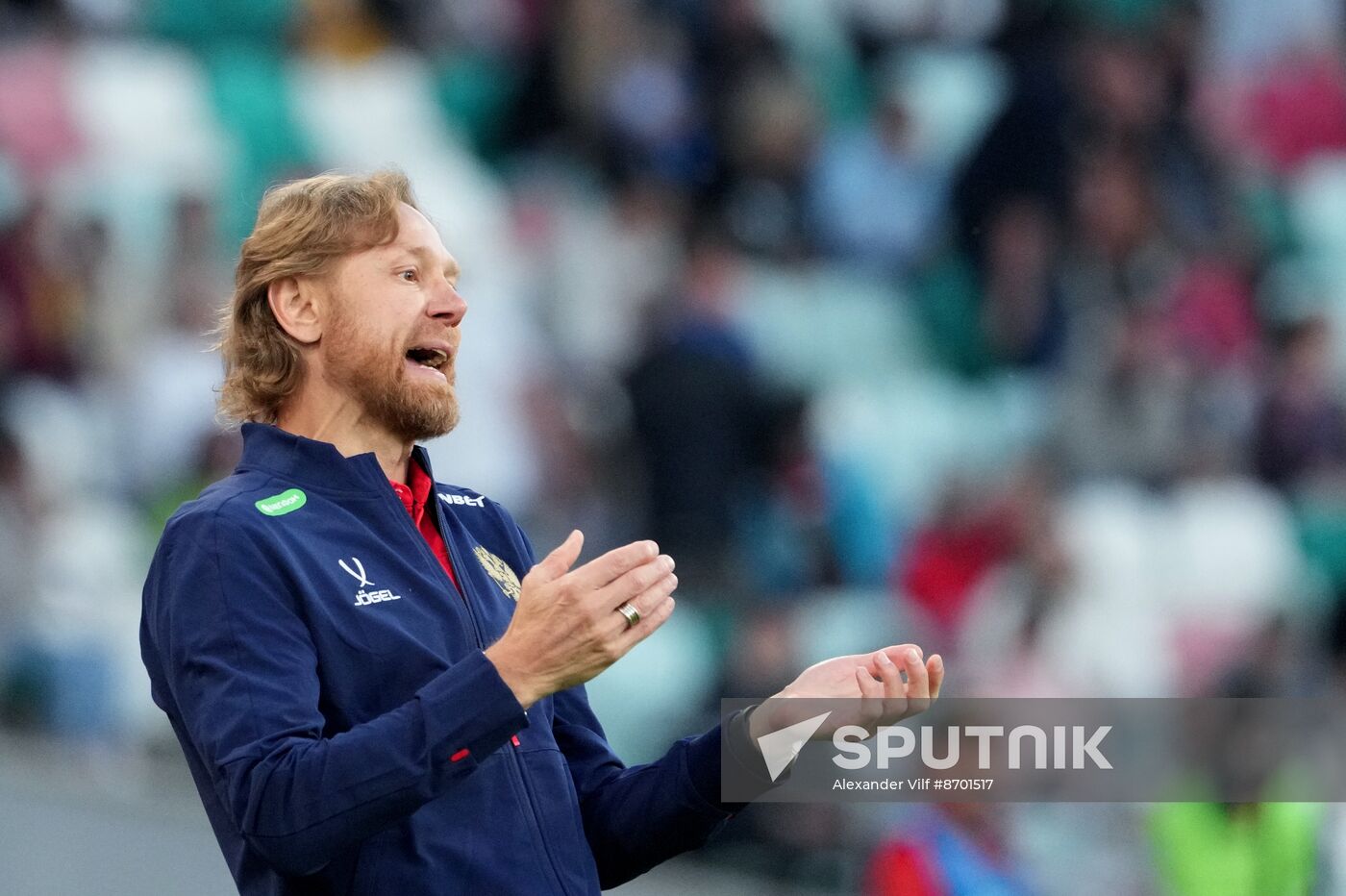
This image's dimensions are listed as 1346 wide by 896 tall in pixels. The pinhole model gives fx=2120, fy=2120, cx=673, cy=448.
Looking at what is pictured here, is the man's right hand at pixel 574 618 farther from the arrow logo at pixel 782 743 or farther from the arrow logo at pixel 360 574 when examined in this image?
the arrow logo at pixel 782 743

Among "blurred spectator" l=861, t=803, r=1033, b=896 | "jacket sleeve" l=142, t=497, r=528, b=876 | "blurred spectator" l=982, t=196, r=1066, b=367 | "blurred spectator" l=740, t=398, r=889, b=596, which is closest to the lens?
"jacket sleeve" l=142, t=497, r=528, b=876

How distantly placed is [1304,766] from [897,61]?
4911 millimetres

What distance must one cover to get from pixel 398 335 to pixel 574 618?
0.60 m

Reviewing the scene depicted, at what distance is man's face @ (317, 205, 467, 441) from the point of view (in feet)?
9.59

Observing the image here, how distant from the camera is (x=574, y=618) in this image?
2.54 m

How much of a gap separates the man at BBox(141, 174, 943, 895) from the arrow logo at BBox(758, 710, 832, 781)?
2cm

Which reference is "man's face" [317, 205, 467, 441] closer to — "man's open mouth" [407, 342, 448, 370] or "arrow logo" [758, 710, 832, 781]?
"man's open mouth" [407, 342, 448, 370]

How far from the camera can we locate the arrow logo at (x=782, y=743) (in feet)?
9.52

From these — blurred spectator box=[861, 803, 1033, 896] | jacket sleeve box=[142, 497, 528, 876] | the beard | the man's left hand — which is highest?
the beard

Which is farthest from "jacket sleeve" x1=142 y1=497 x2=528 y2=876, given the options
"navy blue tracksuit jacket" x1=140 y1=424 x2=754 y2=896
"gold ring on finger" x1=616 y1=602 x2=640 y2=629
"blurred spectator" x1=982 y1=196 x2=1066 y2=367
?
"blurred spectator" x1=982 y1=196 x2=1066 y2=367

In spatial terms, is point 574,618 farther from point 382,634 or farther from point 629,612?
point 382,634

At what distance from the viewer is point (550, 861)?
9.12 feet

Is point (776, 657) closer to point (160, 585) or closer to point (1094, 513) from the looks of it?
point (1094, 513)

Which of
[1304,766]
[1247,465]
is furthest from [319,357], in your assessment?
[1247,465]
